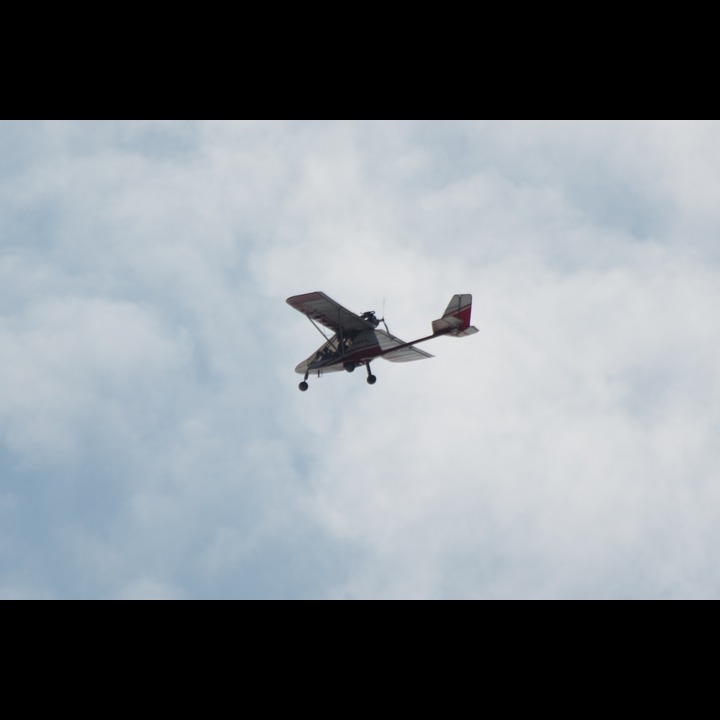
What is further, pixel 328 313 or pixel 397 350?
pixel 397 350

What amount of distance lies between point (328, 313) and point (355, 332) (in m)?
1.33

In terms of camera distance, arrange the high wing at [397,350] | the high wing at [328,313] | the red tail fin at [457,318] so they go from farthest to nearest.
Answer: the high wing at [397,350] < the red tail fin at [457,318] < the high wing at [328,313]

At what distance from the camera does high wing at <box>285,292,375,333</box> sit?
136 ft

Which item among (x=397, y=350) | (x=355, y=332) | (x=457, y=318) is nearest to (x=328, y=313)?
(x=355, y=332)

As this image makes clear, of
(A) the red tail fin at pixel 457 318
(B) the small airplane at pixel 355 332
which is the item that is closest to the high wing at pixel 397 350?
(B) the small airplane at pixel 355 332

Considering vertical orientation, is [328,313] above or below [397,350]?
above

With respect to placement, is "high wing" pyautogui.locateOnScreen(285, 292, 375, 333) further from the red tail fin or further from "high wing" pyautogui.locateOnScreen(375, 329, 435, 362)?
the red tail fin

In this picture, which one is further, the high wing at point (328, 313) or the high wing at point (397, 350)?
the high wing at point (397, 350)

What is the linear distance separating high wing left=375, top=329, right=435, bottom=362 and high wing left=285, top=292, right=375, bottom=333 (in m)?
0.57

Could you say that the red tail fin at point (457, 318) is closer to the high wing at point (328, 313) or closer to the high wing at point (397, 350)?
the high wing at point (397, 350)

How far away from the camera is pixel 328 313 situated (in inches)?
1665

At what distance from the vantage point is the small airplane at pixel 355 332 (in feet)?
138

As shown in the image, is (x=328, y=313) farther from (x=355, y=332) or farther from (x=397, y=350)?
(x=397, y=350)

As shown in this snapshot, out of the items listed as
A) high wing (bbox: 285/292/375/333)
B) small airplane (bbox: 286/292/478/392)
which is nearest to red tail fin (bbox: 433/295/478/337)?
small airplane (bbox: 286/292/478/392)
